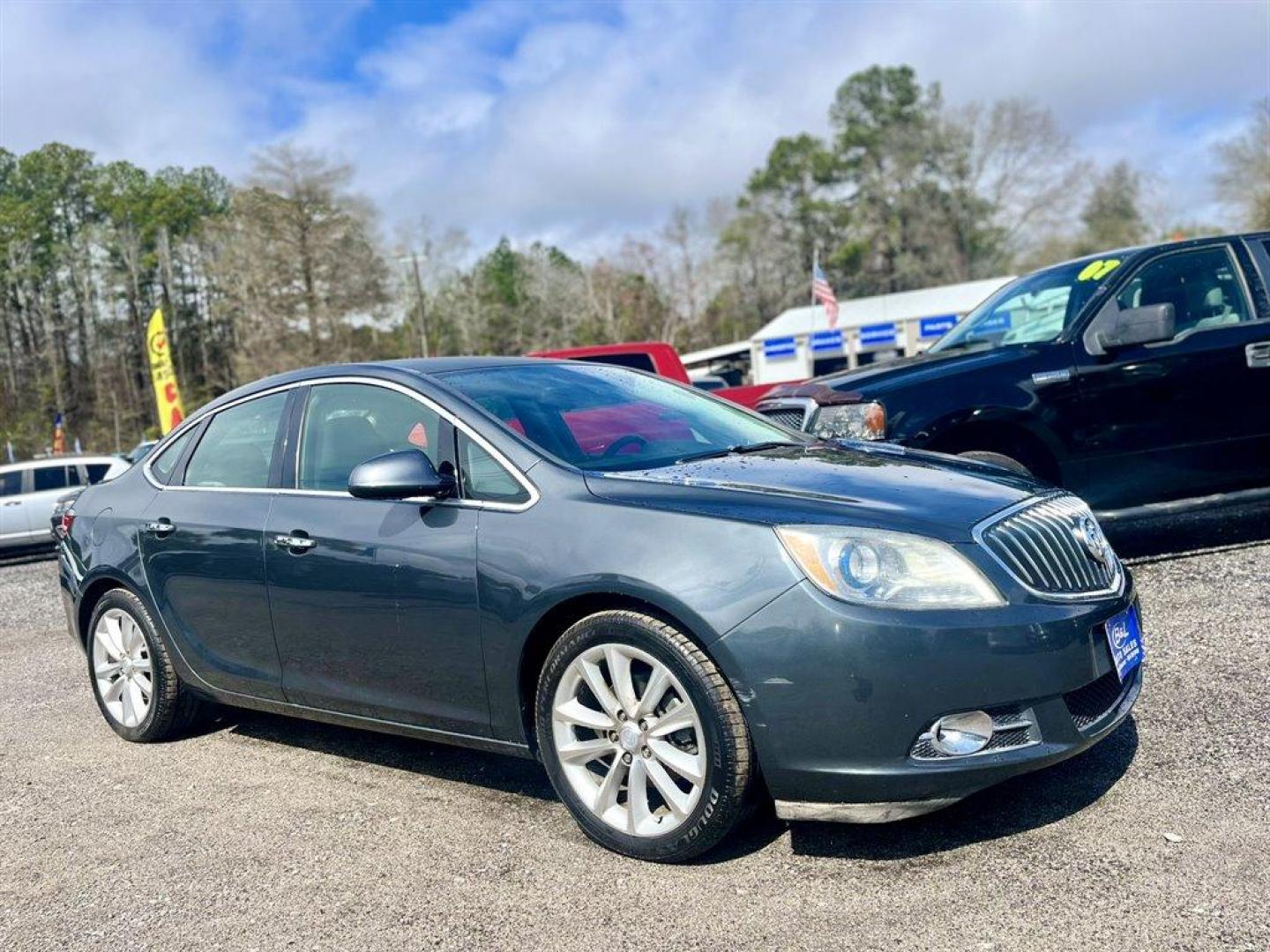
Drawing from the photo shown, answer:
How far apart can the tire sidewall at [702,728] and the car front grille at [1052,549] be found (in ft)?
3.04

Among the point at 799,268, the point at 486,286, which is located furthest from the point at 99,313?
the point at 799,268

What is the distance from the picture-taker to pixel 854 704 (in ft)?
→ 10.4

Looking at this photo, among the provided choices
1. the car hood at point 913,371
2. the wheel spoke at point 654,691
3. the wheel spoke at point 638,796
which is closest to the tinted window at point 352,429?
the wheel spoke at point 654,691

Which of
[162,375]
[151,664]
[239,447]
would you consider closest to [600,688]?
[239,447]

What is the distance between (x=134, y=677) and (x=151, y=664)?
8.2 inches

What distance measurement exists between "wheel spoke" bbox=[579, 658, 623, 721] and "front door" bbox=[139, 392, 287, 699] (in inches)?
61.8

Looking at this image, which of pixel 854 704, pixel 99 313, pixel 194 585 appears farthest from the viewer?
pixel 99 313

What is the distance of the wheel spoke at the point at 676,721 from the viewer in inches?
133

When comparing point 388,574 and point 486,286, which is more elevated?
point 486,286

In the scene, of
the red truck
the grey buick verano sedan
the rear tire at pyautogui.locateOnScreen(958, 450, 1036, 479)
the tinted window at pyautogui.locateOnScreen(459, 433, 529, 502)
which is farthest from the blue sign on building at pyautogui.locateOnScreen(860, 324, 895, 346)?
the tinted window at pyautogui.locateOnScreen(459, 433, 529, 502)

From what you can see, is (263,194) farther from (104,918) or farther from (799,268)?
(104,918)

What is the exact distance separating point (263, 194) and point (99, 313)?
24.7 meters

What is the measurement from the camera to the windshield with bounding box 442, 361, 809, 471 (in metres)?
4.10

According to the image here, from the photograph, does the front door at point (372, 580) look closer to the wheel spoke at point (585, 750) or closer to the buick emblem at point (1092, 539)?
the wheel spoke at point (585, 750)
